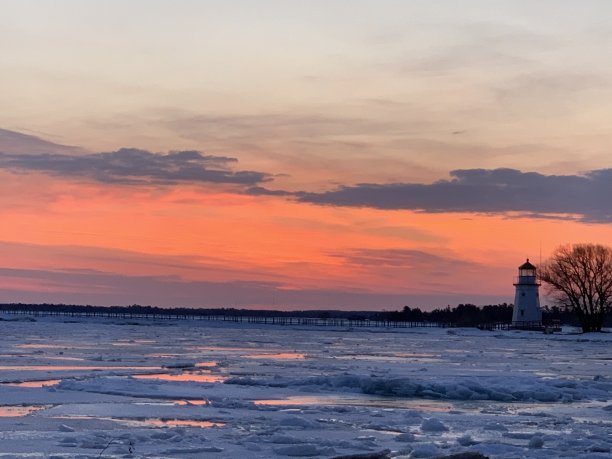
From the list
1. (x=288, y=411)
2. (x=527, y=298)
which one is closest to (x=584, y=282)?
(x=527, y=298)

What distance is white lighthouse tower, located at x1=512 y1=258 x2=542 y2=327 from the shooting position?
88312 millimetres

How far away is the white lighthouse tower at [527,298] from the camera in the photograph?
88.3m

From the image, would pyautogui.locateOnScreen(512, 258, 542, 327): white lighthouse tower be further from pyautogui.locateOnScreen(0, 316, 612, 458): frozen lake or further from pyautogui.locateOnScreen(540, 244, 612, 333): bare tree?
pyautogui.locateOnScreen(0, 316, 612, 458): frozen lake

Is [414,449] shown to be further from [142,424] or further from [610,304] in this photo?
[610,304]

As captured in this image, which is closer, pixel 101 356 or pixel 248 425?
pixel 248 425

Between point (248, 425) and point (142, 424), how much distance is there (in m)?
1.80

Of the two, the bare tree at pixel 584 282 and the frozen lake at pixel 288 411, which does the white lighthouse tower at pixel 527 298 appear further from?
the frozen lake at pixel 288 411

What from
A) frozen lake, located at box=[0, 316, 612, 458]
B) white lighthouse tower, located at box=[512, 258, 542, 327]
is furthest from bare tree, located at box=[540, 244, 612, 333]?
frozen lake, located at box=[0, 316, 612, 458]

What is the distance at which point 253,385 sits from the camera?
2309 centimetres

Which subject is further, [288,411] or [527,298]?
[527,298]

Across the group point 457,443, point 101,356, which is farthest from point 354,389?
point 101,356

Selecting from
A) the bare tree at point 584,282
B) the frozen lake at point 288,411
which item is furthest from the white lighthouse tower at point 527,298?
the frozen lake at point 288,411

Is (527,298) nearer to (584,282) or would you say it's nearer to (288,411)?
(584,282)

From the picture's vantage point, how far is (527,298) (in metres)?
89.3
